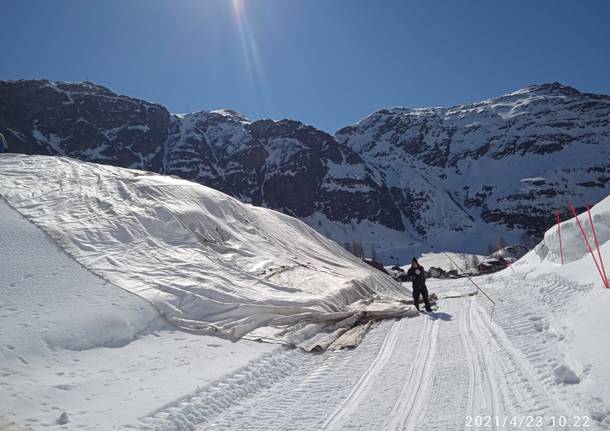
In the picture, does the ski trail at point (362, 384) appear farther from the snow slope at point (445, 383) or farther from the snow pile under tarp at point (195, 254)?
the snow pile under tarp at point (195, 254)

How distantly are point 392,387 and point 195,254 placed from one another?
8144 millimetres

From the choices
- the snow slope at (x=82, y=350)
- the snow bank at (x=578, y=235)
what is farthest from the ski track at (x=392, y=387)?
the snow bank at (x=578, y=235)

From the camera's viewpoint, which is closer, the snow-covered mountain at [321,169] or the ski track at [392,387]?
the ski track at [392,387]

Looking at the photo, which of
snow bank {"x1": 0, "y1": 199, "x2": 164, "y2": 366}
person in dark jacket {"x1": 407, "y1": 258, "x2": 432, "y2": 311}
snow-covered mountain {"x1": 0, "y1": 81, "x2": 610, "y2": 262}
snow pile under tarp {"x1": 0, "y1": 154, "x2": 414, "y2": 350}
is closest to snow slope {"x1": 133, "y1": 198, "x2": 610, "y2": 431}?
snow pile under tarp {"x1": 0, "y1": 154, "x2": 414, "y2": 350}

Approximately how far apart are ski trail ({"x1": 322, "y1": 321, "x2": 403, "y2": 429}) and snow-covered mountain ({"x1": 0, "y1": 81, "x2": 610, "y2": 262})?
420 feet

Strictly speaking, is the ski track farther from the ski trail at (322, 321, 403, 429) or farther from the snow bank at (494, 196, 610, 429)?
the snow bank at (494, 196, 610, 429)

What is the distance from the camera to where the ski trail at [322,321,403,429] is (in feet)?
15.6

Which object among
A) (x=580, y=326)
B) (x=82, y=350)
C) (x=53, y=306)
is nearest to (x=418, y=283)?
(x=580, y=326)

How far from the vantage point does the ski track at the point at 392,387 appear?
457cm

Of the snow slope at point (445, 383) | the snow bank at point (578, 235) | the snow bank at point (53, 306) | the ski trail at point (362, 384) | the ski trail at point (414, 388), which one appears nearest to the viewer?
the snow slope at point (445, 383)

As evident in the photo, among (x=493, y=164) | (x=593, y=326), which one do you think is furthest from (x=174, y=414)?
(x=493, y=164)

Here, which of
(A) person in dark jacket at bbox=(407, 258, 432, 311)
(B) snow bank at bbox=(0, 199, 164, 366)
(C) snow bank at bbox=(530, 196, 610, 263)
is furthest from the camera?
(C) snow bank at bbox=(530, 196, 610, 263)

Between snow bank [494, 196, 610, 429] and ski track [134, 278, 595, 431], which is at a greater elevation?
snow bank [494, 196, 610, 429]

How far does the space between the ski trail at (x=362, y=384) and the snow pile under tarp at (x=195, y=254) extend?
150cm
